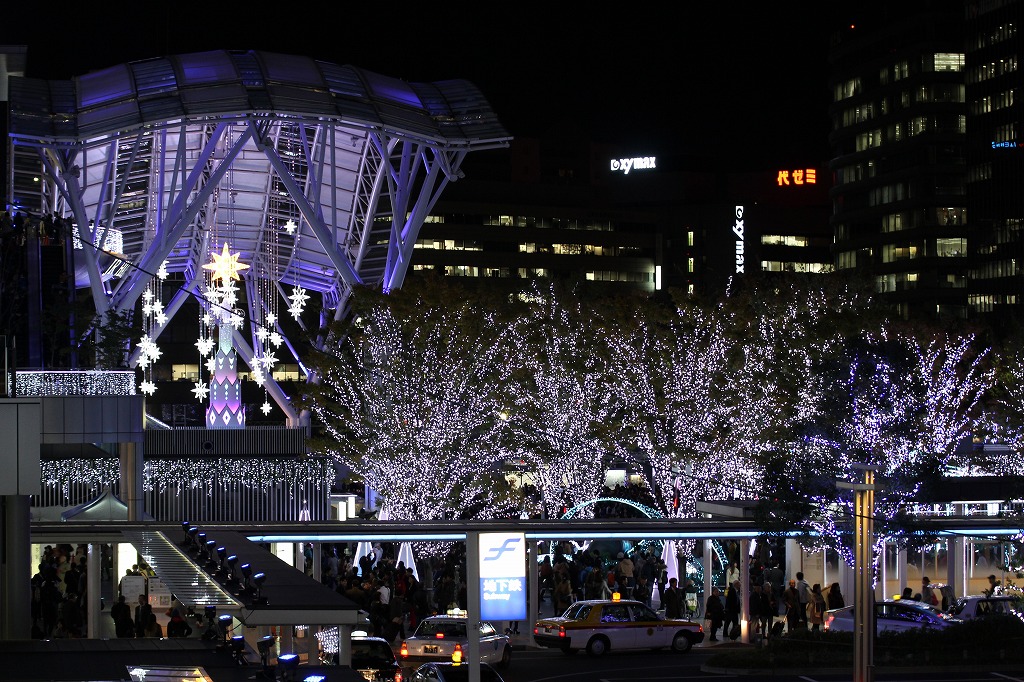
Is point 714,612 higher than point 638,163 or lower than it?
lower

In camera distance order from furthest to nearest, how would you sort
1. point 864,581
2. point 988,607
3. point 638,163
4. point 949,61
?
point 638,163 → point 949,61 → point 988,607 → point 864,581

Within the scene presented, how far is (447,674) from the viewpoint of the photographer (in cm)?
2219

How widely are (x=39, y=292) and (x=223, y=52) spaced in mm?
11714

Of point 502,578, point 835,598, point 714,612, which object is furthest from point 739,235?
point 502,578

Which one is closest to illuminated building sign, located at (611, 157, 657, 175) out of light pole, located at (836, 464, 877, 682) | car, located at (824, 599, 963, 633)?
car, located at (824, 599, 963, 633)

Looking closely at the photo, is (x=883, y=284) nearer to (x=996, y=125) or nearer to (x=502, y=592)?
(x=996, y=125)

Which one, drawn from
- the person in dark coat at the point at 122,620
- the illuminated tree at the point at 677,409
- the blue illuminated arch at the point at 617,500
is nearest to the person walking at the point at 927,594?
the blue illuminated arch at the point at 617,500

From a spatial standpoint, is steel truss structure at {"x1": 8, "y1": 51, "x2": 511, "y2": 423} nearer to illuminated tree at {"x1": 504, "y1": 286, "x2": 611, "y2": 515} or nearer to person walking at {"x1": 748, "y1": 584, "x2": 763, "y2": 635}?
illuminated tree at {"x1": 504, "y1": 286, "x2": 611, "y2": 515}

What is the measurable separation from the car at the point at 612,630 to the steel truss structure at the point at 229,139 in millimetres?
22250

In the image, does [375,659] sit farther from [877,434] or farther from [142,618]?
[877,434]

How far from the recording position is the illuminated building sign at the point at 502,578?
47.8 ft

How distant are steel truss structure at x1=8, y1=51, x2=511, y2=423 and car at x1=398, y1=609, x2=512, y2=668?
→ 76.6 ft

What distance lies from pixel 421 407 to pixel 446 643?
62.0 feet

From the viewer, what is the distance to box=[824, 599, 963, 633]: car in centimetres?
2998
